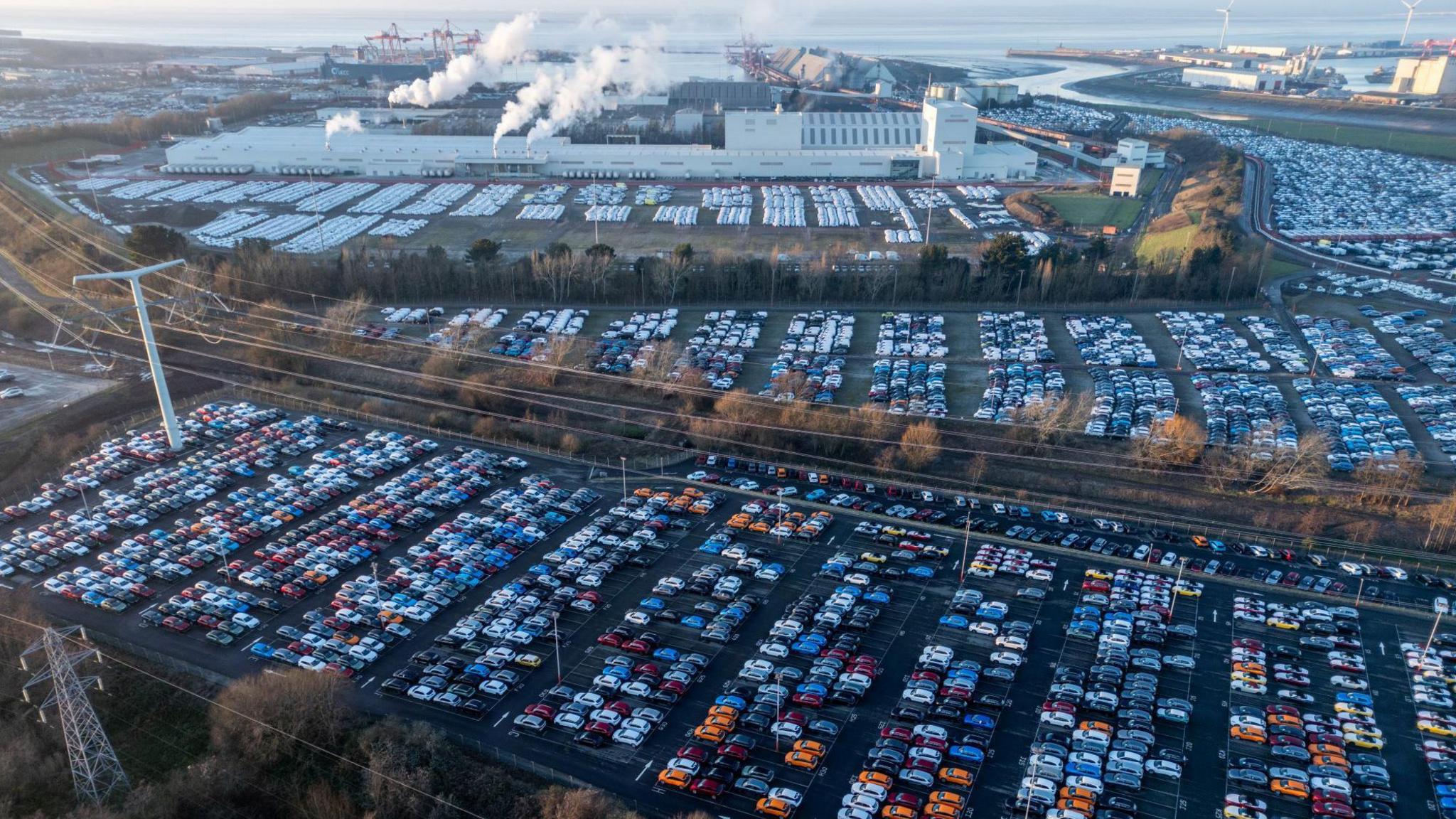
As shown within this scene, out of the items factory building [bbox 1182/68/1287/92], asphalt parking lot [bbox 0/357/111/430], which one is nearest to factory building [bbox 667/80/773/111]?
factory building [bbox 1182/68/1287/92]

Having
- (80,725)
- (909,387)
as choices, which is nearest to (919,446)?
(909,387)

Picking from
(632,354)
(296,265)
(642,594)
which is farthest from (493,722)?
(296,265)

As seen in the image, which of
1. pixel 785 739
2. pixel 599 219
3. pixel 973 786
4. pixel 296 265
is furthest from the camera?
pixel 599 219

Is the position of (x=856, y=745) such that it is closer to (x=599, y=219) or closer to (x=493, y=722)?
(x=493, y=722)

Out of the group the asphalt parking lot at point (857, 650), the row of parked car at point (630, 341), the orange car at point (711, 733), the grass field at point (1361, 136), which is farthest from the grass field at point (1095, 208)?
the orange car at point (711, 733)

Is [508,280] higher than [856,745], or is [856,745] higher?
[508,280]

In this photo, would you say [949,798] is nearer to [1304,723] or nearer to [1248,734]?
[1248,734]

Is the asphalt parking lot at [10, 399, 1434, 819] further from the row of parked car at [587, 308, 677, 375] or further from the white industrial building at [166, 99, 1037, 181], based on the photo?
the white industrial building at [166, 99, 1037, 181]

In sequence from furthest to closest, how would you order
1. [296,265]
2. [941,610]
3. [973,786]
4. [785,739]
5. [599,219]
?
1. [599,219]
2. [296,265]
3. [941,610]
4. [785,739]
5. [973,786]
